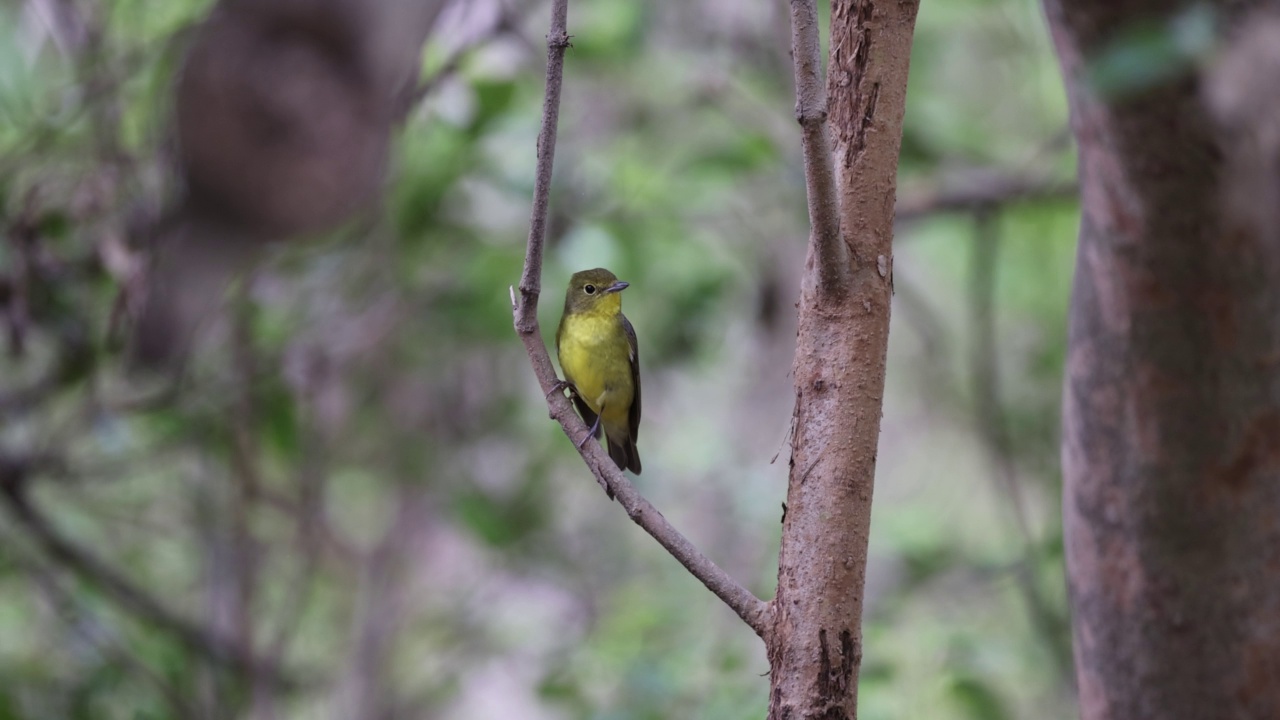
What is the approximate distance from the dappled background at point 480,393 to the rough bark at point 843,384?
134 centimetres

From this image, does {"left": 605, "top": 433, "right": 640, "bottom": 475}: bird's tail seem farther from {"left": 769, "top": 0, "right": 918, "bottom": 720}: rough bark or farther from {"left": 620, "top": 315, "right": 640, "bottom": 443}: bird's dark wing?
{"left": 769, "top": 0, "right": 918, "bottom": 720}: rough bark

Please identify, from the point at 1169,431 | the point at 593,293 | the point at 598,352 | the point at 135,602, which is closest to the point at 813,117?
the point at 1169,431

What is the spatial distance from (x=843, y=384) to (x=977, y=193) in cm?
297

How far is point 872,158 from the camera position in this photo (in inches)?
50.1

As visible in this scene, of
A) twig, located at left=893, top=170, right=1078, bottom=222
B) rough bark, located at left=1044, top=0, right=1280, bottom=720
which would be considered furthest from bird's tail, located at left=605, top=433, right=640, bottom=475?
rough bark, located at left=1044, top=0, right=1280, bottom=720

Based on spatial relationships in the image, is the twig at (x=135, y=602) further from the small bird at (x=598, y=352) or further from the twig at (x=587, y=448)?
the twig at (x=587, y=448)

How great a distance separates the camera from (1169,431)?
74.0 inches

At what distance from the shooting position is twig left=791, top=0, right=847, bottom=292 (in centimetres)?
112

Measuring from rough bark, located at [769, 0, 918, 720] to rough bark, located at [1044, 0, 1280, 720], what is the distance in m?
0.57

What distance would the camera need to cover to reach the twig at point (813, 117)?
1.12 m

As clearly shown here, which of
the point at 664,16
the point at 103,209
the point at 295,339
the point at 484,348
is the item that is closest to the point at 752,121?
the point at 664,16

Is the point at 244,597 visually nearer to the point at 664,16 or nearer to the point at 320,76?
the point at 320,76

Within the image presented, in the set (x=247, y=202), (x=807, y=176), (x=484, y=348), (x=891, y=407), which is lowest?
(x=807, y=176)

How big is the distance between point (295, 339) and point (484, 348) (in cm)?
127
